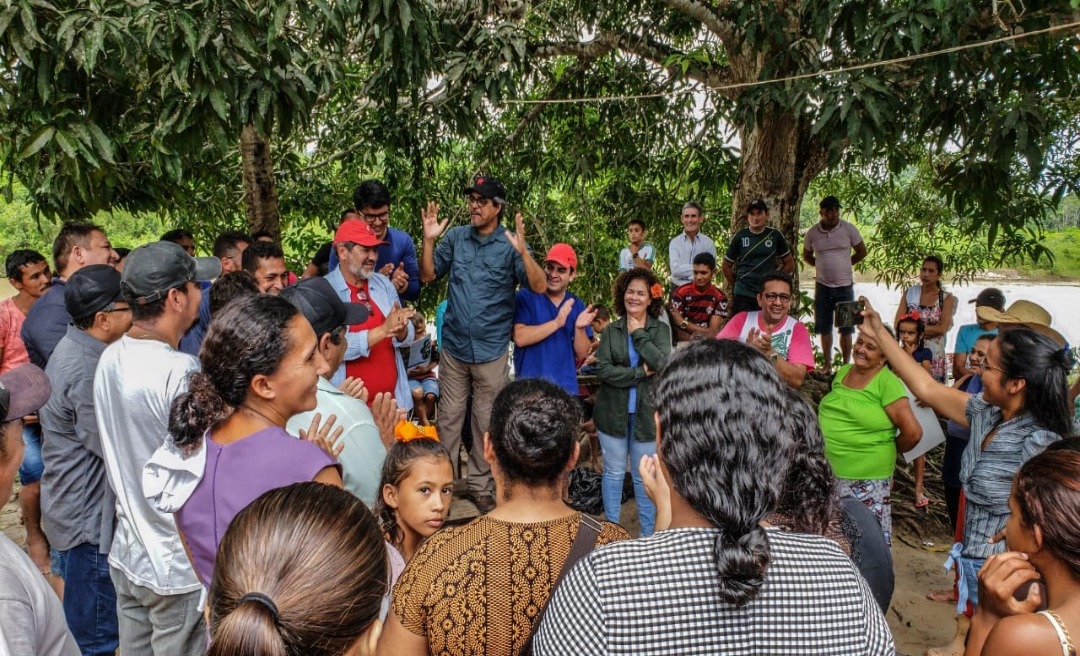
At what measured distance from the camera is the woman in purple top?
1.78 metres

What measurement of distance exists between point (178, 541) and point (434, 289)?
4569 mm

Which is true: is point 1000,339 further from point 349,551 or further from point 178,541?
point 178,541

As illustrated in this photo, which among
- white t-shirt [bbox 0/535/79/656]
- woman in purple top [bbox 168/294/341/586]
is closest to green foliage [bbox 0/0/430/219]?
woman in purple top [bbox 168/294/341/586]

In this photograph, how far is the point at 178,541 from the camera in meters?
2.32

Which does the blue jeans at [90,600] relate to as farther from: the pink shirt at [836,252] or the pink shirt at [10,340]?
the pink shirt at [836,252]

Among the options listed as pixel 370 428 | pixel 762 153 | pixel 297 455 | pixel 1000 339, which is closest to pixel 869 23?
pixel 762 153

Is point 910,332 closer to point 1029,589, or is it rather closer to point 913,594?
point 913,594

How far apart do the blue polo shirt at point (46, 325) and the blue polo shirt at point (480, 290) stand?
209 centimetres

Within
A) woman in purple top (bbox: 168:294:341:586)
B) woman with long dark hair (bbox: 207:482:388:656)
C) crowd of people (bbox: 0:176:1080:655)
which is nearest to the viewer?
woman with long dark hair (bbox: 207:482:388:656)

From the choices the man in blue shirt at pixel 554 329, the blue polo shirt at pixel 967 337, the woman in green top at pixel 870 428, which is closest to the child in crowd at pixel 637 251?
the man in blue shirt at pixel 554 329

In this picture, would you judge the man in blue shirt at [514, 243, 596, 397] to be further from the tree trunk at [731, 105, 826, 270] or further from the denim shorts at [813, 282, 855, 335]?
the denim shorts at [813, 282, 855, 335]

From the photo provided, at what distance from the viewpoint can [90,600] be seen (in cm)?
289

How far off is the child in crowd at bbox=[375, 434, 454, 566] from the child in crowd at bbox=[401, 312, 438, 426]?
2.23 metres

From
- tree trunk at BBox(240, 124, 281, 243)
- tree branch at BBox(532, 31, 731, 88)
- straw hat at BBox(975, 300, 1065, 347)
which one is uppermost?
tree branch at BBox(532, 31, 731, 88)
